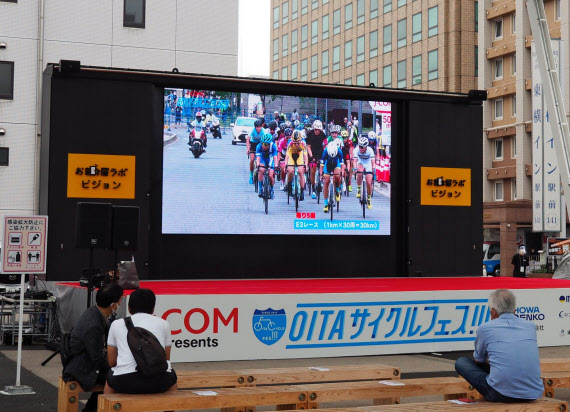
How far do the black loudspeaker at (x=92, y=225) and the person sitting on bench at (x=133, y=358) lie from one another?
6.60 m

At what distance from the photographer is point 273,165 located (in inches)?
810

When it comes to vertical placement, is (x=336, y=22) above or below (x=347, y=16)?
below

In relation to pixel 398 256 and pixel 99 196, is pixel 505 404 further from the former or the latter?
pixel 398 256

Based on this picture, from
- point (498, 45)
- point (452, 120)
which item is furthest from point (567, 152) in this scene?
point (498, 45)

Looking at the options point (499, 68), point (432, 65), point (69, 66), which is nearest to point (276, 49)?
point (432, 65)

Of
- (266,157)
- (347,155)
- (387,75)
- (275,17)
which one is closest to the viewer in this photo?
(266,157)

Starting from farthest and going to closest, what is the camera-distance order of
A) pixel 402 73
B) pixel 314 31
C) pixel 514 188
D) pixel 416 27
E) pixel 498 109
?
pixel 314 31, pixel 402 73, pixel 416 27, pixel 498 109, pixel 514 188

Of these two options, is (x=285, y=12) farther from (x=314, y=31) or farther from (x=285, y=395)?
(x=285, y=395)

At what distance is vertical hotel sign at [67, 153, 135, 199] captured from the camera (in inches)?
739

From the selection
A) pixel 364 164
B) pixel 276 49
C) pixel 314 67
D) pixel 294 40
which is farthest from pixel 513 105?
pixel 364 164

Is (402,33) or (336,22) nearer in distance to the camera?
(402,33)

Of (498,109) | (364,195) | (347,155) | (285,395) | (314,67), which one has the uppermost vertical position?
(314,67)

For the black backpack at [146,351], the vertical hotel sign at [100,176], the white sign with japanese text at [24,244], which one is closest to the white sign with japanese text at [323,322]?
the white sign with japanese text at [24,244]
